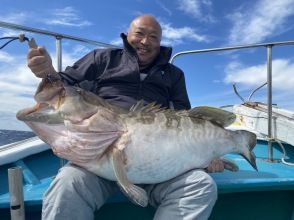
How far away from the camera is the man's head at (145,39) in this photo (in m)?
3.60

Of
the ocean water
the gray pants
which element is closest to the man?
the gray pants

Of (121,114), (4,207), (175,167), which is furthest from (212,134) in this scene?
(4,207)

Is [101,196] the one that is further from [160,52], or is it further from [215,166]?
[160,52]

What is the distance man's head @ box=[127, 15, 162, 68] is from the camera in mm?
3596

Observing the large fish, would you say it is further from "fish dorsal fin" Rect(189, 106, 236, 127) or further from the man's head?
the man's head

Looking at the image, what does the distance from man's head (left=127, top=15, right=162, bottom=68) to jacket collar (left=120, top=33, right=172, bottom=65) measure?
0.15ft

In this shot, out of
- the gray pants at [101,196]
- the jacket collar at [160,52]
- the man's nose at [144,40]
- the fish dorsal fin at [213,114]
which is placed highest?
the man's nose at [144,40]

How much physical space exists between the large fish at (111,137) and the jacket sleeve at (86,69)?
71 centimetres

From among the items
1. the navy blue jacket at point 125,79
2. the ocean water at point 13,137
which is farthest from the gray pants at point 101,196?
the ocean water at point 13,137

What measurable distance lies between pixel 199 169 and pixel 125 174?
22.8 inches

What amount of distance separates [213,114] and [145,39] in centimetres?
119

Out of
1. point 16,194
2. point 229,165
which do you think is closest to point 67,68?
point 16,194

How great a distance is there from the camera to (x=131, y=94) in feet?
10.8

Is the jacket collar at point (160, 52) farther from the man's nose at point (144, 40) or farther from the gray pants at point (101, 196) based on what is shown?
the gray pants at point (101, 196)
